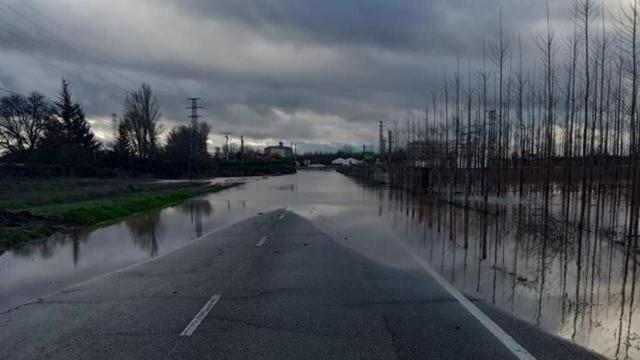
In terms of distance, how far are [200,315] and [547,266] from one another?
674 centimetres

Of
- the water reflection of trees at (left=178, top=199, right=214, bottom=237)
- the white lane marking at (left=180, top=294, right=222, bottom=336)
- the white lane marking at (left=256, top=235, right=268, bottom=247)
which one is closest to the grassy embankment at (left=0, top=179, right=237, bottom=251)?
the water reflection of trees at (left=178, top=199, right=214, bottom=237)

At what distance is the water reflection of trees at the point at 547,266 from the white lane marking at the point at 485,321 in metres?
0.25

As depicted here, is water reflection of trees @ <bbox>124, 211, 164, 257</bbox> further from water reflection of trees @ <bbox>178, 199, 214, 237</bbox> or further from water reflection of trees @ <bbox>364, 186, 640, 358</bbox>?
water reflection of trees @ <bbox>364, 186, 640, 358</bbox>

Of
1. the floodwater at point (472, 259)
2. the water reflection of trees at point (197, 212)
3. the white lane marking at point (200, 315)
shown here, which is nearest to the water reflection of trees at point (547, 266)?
the floodwater at point (472, 259)

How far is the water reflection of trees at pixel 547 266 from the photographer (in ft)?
23.4

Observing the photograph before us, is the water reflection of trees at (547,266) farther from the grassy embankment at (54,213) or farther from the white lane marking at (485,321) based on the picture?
the grassy embankment at (54,213)

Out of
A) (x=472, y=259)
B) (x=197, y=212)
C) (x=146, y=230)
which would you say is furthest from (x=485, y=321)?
(x=197, y=212)

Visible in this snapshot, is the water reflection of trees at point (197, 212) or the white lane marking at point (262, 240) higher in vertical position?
the white lane marking at point (262, 240)

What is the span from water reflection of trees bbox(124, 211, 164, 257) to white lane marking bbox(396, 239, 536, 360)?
6849mm

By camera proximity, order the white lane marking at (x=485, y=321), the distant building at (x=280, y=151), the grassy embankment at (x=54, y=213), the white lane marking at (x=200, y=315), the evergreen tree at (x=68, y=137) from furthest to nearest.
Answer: the distant building at (x=280, y=151) → the evergreen tree at (x=68, y=137) → the grassy embankment at (x=54, y=213) → the white lane marking at (x=200, y=315) → the white lane marking at (x=485, y=321)

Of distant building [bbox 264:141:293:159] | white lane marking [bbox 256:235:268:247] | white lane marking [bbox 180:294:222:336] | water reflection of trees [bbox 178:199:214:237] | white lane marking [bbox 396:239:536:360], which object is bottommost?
water reflection of trees [bbox 178:199:214:237]

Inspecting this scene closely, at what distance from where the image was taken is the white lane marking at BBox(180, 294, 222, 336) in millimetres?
6775

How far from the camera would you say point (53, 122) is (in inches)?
3334

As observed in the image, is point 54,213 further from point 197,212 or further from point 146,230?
point 197,212
